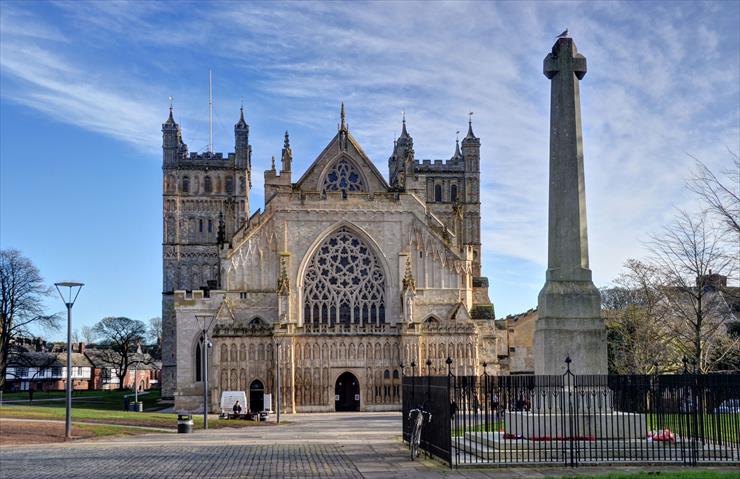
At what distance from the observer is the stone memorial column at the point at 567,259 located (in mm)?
22562

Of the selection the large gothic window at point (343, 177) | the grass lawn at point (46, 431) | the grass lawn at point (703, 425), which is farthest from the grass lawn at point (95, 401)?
the grass lawn at point (703, 425)

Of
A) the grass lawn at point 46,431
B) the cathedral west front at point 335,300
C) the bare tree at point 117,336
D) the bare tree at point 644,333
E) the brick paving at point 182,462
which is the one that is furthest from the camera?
the bare tree at point 117,336

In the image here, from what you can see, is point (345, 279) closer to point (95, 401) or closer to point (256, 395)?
point (256, 395)

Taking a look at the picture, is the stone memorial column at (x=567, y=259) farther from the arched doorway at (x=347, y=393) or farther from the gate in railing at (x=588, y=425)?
the arched doorway at (x=347, y=393)

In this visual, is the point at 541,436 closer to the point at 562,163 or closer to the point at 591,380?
the point at 591,380

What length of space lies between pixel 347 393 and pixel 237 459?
1419 inches

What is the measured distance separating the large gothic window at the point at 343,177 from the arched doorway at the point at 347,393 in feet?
45.9

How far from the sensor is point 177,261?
87.3 m

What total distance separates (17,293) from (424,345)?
1323 inches

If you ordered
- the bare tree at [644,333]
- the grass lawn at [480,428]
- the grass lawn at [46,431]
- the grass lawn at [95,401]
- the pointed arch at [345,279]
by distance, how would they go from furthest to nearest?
the grass lawn at [95,401] < the pointed arch at [345,279] < the bare tree at [644,333] < the grass lawn at [46,431] < the grass lawn at [480,428]

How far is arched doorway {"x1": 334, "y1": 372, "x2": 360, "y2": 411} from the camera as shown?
60.2 m

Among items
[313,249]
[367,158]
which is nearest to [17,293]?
[313,249]

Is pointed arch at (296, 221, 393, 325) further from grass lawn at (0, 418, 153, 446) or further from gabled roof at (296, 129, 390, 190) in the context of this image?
grass lawn at (0, 418, 153, 446)

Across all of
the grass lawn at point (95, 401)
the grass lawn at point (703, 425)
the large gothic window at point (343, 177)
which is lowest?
the grass lawn at point (95, 401)
